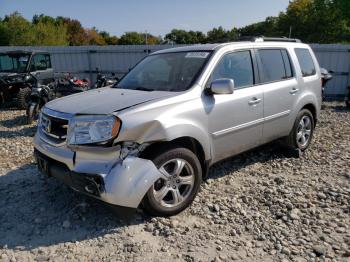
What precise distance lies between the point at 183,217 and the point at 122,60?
40.7 feet

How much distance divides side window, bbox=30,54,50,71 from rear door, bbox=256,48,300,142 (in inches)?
339

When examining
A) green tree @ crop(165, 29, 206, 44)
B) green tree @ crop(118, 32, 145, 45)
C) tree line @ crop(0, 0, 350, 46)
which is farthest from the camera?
green tree @ crop(118, 32, 145, 45)

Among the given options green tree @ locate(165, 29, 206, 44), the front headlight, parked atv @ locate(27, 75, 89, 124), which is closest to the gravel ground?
the front headlight

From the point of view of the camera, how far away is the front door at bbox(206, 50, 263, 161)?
155 inches

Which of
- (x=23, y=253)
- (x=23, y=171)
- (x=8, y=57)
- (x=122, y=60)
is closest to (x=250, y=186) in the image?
(x=23, y=253)

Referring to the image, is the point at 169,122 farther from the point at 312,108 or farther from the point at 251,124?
the point at 312,108

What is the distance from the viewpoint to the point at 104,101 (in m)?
3.59

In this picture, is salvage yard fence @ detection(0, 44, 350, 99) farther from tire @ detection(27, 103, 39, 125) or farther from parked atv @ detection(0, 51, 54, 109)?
tire @ detection(27, 103, 39, 125)

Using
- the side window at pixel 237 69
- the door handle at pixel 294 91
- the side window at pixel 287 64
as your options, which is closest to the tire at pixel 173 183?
the side window at pixel 237 69

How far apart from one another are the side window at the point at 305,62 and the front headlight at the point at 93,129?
11.8 ft

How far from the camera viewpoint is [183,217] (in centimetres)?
364

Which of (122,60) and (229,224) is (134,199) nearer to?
(229,224)

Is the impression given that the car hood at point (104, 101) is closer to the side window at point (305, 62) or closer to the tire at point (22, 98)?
the side window at point (305, 62)

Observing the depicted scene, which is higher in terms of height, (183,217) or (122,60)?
(122,60)
